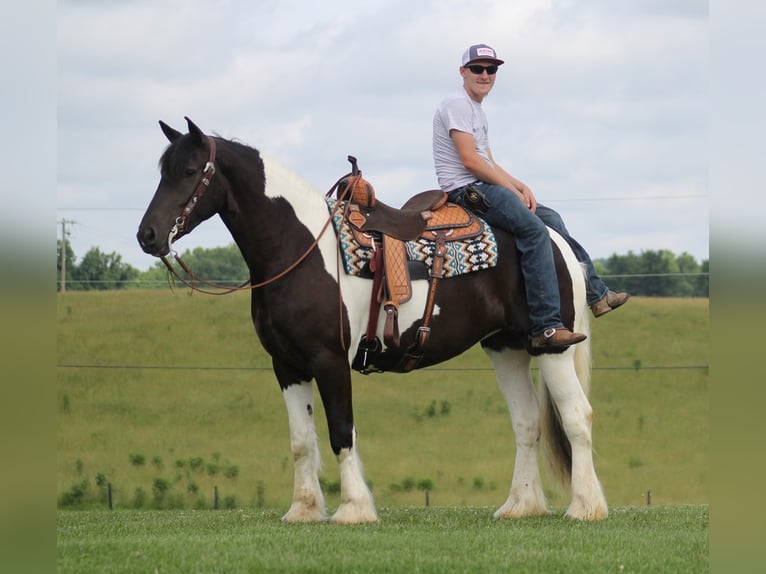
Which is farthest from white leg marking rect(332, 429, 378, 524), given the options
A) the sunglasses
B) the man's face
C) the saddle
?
the sunglasses

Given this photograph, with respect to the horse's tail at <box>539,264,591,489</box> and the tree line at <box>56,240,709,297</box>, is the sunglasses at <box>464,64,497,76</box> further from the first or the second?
the tree line at <box>56,240,709,297</box>

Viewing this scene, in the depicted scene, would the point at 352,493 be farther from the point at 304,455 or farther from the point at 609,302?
the point at 609,302

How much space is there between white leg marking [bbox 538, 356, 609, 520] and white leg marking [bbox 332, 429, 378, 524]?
165 cm

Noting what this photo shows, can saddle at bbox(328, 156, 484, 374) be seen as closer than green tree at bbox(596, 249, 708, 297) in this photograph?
Yes

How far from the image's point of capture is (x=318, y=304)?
24.8 ft

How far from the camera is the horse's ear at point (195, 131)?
733 cm

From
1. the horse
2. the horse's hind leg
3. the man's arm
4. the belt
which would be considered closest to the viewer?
the horse

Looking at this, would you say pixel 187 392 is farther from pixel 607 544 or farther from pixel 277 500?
pixel 607 544

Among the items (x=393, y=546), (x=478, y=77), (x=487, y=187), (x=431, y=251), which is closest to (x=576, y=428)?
(x=431, y=251)

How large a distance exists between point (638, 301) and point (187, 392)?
12910mm

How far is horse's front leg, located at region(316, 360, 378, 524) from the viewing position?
7.56m

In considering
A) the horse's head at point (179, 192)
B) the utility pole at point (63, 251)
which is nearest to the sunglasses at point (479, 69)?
the horse's head at point (179, 192)

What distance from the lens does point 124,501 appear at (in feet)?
68.9
